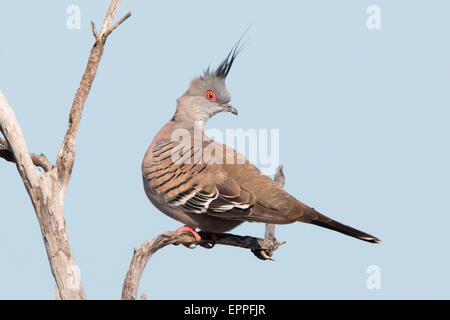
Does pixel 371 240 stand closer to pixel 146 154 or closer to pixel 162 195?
pixel 162 195

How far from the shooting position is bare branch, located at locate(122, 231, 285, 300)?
5969 millimetres

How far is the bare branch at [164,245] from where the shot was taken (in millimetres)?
5969

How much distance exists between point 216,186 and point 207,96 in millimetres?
1472

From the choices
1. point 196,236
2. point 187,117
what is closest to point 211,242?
point 196,236

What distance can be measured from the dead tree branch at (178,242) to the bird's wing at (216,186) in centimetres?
37

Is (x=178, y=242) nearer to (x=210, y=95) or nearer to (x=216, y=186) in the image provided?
(x=216, y=186)

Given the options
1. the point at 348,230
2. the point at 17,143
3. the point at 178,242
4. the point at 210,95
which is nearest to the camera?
the point at 348,230

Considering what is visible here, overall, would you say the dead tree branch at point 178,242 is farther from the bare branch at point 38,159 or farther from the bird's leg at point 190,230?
the bare branch at point 38,159

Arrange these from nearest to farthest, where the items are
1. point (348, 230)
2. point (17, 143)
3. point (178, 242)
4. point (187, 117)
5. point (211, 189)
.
Answer: point (348, 230)
point (17, 143)
point (211, 189)
point (178, 242)
point (187, 117)

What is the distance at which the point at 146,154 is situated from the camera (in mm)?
7156

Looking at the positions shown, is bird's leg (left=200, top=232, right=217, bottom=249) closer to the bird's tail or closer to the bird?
the bird

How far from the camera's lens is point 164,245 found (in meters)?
6.52
